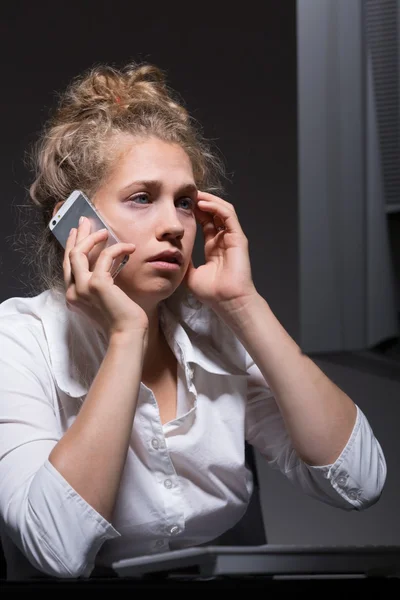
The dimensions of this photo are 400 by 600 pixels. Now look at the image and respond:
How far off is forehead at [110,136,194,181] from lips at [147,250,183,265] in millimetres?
105

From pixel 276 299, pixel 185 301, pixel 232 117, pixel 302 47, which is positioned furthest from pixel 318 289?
pixel 232 117

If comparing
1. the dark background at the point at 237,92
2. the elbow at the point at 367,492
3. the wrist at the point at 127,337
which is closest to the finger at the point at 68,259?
the wrist at the point at 127,337

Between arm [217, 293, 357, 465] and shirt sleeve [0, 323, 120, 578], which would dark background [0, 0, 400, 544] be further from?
shirt sleeve [0, 323, 120, 578]

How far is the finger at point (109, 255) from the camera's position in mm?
996

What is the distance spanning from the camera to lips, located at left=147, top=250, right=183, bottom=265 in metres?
1.06

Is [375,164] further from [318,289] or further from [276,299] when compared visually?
[276,299]

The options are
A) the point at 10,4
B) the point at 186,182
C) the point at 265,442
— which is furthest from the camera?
the point at 10,4

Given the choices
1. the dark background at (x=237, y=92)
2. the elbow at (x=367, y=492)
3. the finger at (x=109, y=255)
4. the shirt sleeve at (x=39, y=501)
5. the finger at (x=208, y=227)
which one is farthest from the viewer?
the dark background at (x=237, y=92)

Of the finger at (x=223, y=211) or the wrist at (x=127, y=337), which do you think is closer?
the wrist at (x=127, y=337)

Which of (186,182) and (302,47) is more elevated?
(302,47)

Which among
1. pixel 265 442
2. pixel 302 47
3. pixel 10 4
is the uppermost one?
pixel 10 4

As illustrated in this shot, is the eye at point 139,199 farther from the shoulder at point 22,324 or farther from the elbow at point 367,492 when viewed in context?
the elbow at point 367,492

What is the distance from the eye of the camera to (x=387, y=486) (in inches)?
65.9

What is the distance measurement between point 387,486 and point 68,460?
38.1 inches
